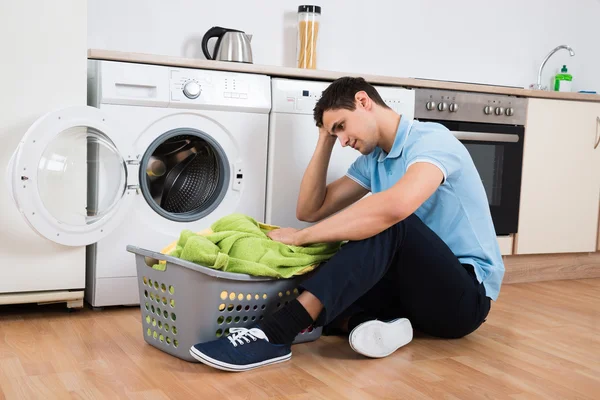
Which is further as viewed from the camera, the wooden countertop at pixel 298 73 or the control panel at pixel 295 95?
the control panel at pixel 295 95

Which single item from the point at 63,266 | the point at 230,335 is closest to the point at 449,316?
the point at 230,335

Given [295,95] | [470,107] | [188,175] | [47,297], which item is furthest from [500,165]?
[47,297]

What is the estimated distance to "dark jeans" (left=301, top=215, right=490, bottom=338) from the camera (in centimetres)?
187

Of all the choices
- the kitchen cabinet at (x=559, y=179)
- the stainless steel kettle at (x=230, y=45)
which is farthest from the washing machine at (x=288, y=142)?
the kitchen cabinet at (x=559, y=179)

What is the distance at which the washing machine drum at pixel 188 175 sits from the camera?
2.56 metres

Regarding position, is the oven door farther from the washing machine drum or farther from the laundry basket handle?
the laundry basket handle

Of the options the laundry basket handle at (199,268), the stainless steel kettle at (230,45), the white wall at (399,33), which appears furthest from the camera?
the white wall at (399,33)

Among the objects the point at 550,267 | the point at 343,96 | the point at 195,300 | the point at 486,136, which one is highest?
the point at 343,96

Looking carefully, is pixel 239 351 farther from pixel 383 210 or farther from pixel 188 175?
pixel 188 175

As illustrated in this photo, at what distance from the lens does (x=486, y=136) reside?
10.4ft

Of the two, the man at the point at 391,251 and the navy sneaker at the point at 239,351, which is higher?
the man at the point at 391,251

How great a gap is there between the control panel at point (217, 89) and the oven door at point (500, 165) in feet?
3.40

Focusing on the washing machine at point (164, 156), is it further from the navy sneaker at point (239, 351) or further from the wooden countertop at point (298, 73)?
the navy sneaker at point (239, 351)

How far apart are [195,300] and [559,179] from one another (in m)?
2.22
